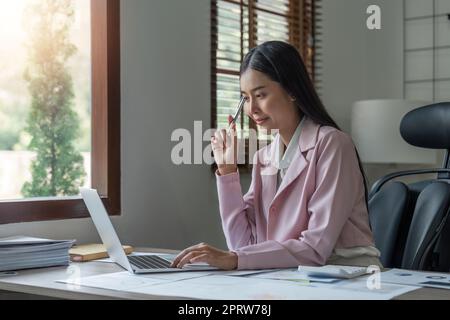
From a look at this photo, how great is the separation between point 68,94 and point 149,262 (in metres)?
0.97

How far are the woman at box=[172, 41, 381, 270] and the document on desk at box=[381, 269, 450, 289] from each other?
0.62 feet

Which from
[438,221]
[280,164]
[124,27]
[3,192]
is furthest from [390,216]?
[3,192]

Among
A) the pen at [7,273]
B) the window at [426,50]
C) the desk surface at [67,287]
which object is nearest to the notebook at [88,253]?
the desk surface at [67,287]

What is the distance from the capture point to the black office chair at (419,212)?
1968 millimetres

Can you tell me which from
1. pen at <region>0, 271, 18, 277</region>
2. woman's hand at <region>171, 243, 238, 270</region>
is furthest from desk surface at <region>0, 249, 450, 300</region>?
woman's hand at <region>171, 243, 238, 270</region>

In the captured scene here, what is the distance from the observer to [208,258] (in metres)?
1.57

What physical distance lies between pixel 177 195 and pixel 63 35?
0.69 meters

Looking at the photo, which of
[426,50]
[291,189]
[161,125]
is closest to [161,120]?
[161,125]

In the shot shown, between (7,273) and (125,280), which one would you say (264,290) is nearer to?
(125,280)

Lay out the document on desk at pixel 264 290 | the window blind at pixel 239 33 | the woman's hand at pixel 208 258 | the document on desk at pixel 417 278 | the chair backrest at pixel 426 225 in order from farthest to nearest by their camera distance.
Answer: the window blind at pixel 239 33 < the chair backrest at pixel 426 225 < the woman's hand at pixel 208 258 < the document on desk at pixel 417 278 < the document on desk at pixel 264 290

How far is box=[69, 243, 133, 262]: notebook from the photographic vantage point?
1.84m

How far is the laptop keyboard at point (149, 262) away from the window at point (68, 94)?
437mm

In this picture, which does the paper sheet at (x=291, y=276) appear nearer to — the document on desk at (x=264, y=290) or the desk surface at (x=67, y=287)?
the document on desk at (x=264, y=290)

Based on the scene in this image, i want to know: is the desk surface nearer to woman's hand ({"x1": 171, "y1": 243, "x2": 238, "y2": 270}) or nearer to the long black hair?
woman's hand ({"x1": 171, "y1": 243, "x2": 238, "y2": 270})
